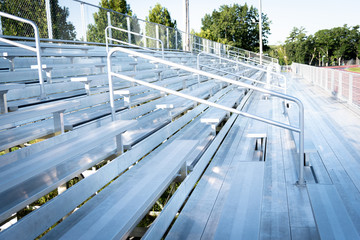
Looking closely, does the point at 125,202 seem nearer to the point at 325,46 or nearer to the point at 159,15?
the point at 159,15

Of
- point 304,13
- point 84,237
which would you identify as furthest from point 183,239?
point 304,13

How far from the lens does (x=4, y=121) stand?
2393 millimetres

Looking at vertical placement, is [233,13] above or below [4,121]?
above

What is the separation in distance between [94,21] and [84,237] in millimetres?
8858

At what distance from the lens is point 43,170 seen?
1826mm

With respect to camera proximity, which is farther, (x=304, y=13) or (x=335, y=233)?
(x=304, y=13)

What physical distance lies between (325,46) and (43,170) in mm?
86536

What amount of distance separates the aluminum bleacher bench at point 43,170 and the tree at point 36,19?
5.13 m

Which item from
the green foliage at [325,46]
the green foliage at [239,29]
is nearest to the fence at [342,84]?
the green foliage at [239,29]

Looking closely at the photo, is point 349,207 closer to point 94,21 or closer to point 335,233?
point 335,233

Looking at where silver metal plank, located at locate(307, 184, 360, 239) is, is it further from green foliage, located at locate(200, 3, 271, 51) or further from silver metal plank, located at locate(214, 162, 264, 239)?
green foliage, located at locate(200, 3, 271, 51)

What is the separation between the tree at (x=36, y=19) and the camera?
6.83m

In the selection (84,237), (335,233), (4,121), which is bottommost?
(335,233)

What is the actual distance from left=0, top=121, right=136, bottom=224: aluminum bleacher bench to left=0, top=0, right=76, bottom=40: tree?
16.8 feet
